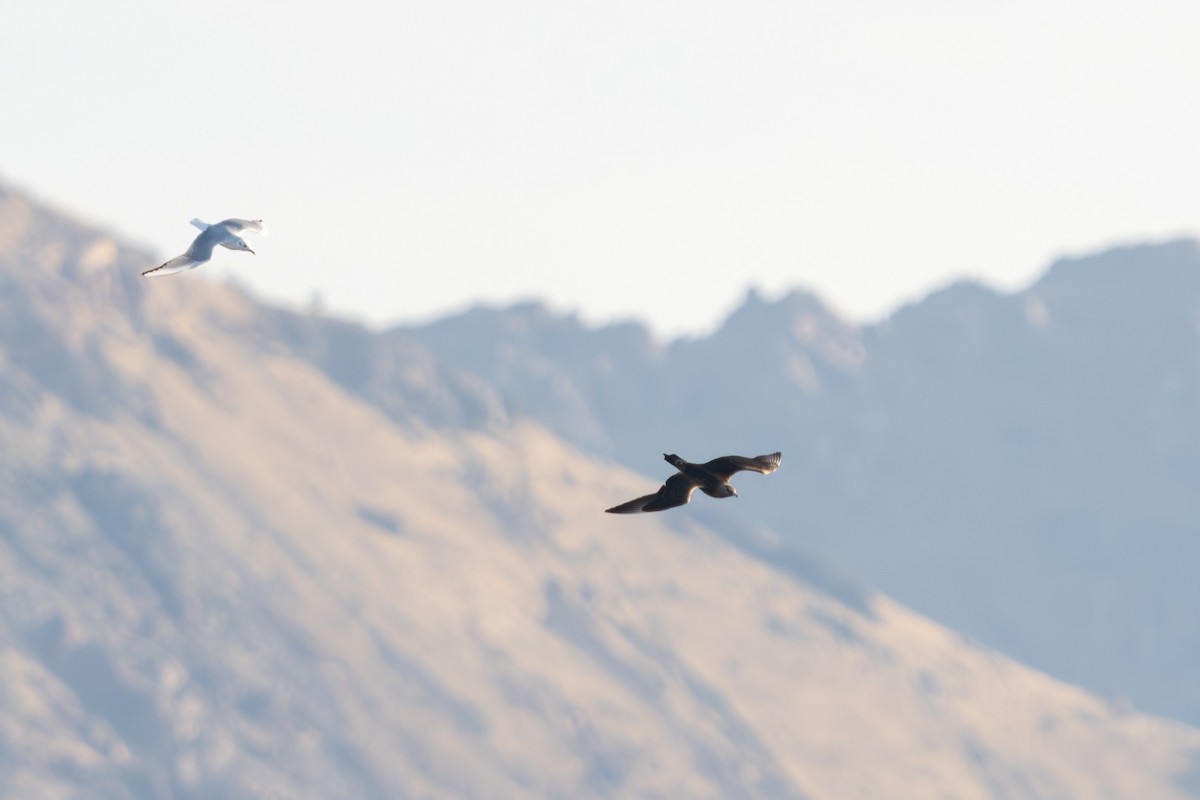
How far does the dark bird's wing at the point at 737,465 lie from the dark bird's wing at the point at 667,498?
1.62 ft

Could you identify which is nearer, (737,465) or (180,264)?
(737,465)

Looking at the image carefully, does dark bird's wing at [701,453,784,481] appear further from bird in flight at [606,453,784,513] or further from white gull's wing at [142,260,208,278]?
white gull's wing at [142,260,208,278]

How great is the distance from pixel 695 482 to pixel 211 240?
569 inches

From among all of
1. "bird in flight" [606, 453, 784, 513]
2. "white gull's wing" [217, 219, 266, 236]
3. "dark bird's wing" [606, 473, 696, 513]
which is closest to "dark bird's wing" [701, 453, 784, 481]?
"bird in flight" [606, 453, 784, 513]

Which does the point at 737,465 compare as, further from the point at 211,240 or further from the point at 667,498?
the point at 211,240

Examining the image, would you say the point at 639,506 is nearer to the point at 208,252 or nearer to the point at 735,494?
the point at 735,494

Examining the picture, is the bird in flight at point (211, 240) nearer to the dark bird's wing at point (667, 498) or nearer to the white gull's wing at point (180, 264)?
the white gull's wing at point (180, 264)

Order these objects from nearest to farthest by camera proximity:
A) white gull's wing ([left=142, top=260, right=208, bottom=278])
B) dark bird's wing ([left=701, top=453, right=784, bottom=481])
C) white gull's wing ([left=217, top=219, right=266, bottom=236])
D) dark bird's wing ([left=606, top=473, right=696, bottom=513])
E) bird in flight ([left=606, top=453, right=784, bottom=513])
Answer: dark bird's wing ([left=606, top=473, right=696, bottom=513])
bird in flight ([left=606, top=453, right=784, bottom=513])
dark bird's wing ([left=701, top=453, right=784, bottom=481])
white gull's wing ([left=142, top=260, right=208, bottom=278])
white gull's wing ([left=217, top=219, right=266, bottom=236])

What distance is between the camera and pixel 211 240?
4825cm

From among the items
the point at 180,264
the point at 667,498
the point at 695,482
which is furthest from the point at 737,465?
the point at 180,264

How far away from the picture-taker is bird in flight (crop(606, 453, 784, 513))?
39.1 meters

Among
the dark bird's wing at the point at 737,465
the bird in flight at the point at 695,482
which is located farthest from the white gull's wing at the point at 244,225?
the dark bird's wing at the point at 737,465

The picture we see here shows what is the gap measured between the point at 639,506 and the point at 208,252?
1391cm

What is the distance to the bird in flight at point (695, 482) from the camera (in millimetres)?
39062
